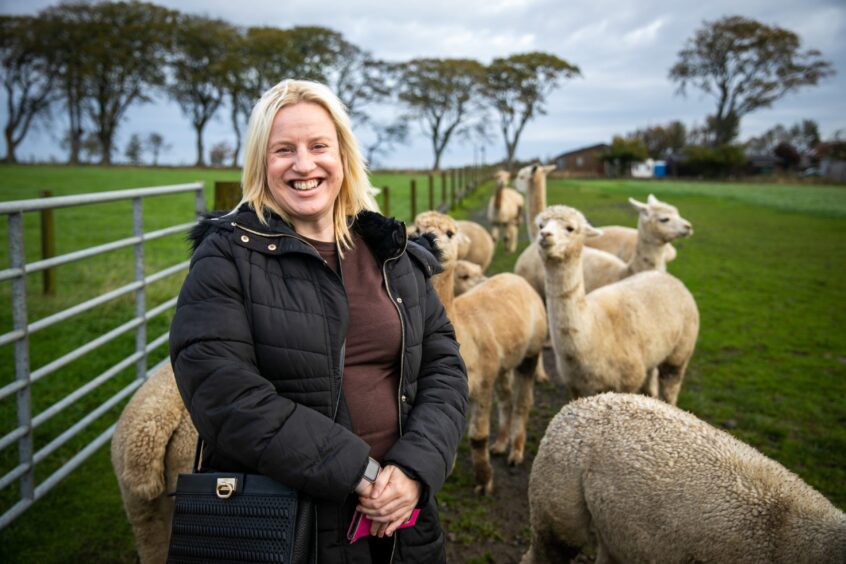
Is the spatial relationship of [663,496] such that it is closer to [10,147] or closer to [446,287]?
[446,287]

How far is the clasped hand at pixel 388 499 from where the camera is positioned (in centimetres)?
157

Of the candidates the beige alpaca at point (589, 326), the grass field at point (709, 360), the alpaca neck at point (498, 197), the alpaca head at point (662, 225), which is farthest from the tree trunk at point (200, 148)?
the beige alpaca at point (589, 326)

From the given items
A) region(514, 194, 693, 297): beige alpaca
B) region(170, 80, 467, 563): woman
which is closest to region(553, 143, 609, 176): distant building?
region(514, 194, 693, 297): beige alpaca

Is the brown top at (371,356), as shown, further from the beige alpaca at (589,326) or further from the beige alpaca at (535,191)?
the beige alpaca at (535,191)

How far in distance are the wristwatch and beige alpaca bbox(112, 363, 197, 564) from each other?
4.27ft

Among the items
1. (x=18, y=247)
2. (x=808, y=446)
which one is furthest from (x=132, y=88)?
(x=808, y=446)

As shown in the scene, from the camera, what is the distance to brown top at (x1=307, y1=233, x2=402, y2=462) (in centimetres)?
172

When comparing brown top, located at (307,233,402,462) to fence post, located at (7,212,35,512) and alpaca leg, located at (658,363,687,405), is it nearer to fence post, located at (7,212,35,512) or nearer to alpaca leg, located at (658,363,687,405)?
fence post, located at (7,212,35,512)

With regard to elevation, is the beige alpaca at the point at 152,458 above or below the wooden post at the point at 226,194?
below

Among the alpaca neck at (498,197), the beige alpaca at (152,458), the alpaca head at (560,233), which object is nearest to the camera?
the beige alpaca at (152,458)

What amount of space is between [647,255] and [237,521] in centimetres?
640

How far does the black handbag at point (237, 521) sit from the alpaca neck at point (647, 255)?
6.22 meters

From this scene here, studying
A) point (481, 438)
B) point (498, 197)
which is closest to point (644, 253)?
point (481, 438)

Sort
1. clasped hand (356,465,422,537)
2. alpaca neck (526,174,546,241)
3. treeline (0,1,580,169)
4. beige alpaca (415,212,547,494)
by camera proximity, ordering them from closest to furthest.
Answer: clasped hand (356,465,422,537), beige alpaca (415,212,547,494), alpaca neck (526,174,546,241), treeline (0,1,580,169)
